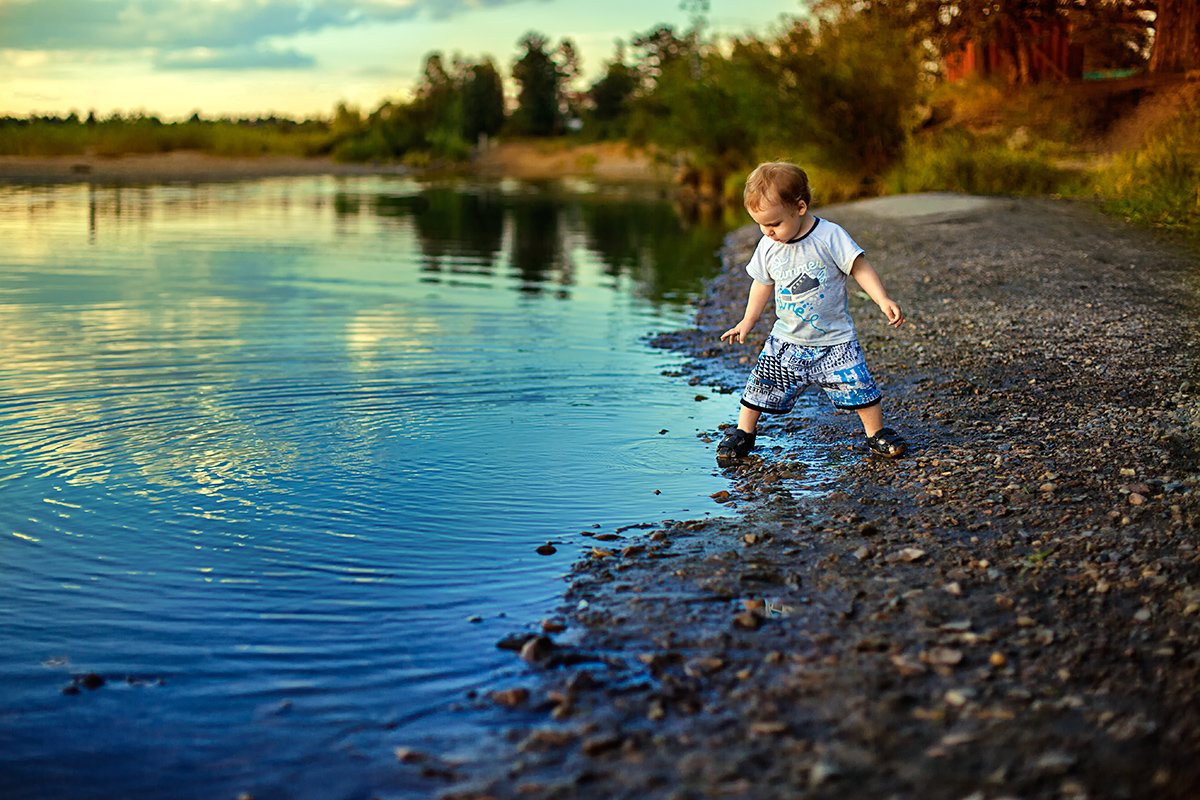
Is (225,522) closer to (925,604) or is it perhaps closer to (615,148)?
(925,604)

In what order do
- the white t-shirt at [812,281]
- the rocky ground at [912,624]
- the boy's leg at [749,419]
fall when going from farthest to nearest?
the boy's leg at [749,419]
the white t-shirt at [812,281]
the rocky ground at [912,624]

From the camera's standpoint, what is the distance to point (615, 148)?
7156 cm

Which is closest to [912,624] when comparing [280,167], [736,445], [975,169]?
[736,445]

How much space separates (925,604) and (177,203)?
2896 cm

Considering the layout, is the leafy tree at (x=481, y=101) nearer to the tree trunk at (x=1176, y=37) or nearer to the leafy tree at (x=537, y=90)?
the leafy tree at (x=537, y=90)

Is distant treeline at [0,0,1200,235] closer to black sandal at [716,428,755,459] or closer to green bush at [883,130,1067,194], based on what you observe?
green bush at [883,130,1067,194]

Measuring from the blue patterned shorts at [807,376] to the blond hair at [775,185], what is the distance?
82 cm

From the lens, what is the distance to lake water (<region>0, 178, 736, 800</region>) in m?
3.11

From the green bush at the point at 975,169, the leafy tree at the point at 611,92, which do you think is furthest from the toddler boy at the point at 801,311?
the leafy tree at the point at 611,92

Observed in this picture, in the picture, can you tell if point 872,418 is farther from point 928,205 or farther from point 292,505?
point 928,205

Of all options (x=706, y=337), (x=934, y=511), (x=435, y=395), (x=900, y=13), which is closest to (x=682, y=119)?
(x=900, y=13)

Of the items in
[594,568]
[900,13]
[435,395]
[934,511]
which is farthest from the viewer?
[900,13]

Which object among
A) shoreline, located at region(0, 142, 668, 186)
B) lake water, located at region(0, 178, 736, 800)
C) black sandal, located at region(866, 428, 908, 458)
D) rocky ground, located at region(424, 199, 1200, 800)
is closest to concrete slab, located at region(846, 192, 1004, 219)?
lake water, located at region(0, 178, 736, 800)

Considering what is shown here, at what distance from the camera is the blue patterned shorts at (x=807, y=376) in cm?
565
